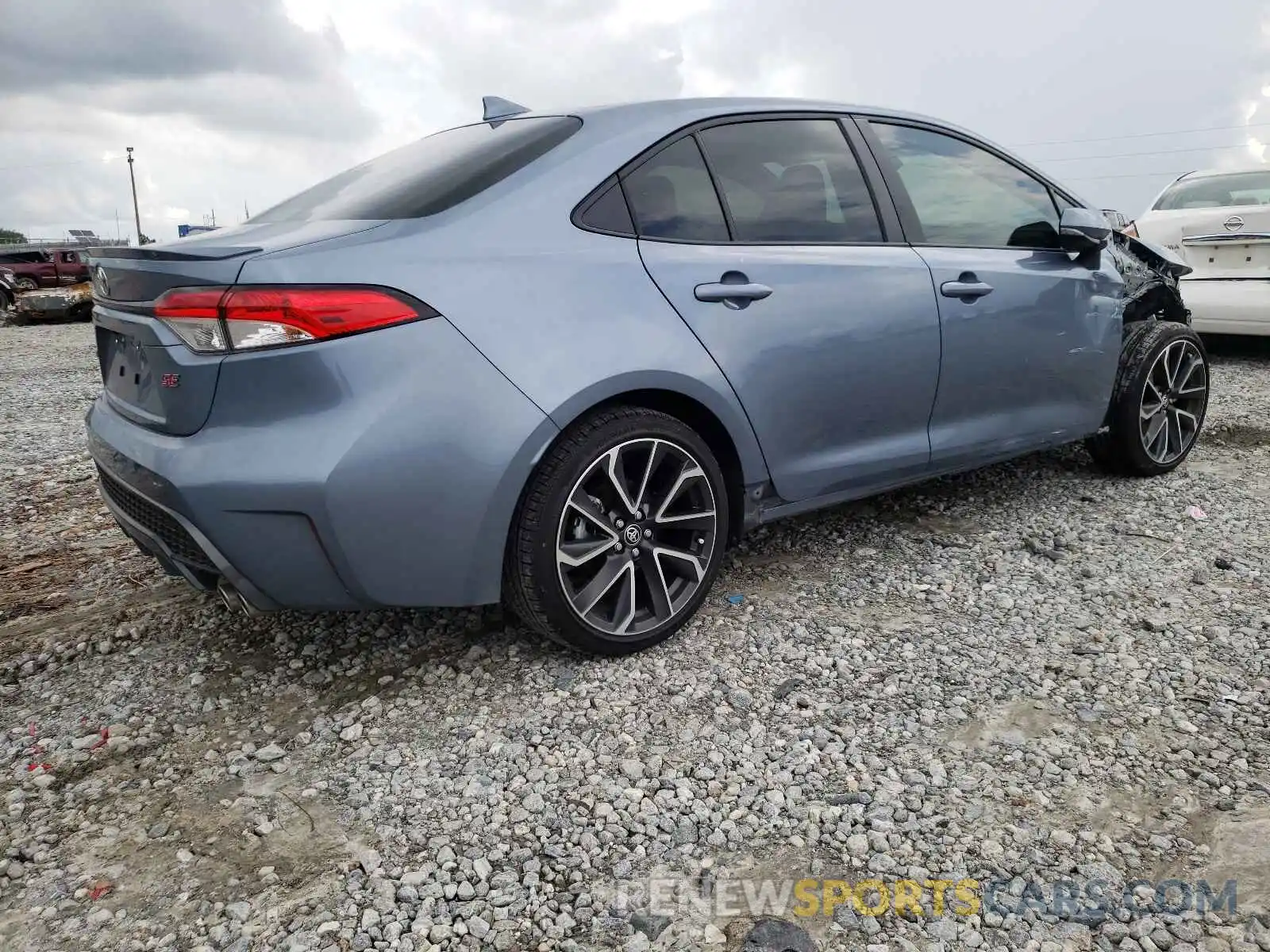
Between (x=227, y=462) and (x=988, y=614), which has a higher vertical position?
(x=227, y=462)

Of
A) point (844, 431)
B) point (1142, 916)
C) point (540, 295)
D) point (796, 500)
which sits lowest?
point (1142, 916)

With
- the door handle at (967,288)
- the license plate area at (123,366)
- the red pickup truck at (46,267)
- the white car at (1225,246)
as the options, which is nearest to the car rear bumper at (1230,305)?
the white car at (1225,246)

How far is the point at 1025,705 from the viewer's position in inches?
99.2

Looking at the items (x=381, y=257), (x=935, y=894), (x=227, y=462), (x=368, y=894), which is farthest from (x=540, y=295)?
(x=935, y=894)

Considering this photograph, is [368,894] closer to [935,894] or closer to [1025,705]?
[935,894]

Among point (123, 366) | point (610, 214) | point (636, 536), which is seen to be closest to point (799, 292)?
point (610, 214)

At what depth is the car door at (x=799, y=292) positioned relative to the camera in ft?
8.98

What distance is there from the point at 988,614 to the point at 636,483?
1300 mm

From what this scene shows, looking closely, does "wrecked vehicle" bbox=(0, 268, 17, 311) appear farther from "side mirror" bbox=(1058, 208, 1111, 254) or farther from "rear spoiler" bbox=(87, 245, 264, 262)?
"side mirror" bbox=(1058, 208, 1111, 254)

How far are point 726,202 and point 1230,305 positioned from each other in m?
5.81

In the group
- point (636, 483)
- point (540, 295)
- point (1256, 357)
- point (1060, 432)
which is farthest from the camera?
point (1256, 357)

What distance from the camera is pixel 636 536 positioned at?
2705mm

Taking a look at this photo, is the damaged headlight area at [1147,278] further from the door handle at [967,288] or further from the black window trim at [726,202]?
the black window trim at [726,202]

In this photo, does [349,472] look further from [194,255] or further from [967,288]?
[967,288]
